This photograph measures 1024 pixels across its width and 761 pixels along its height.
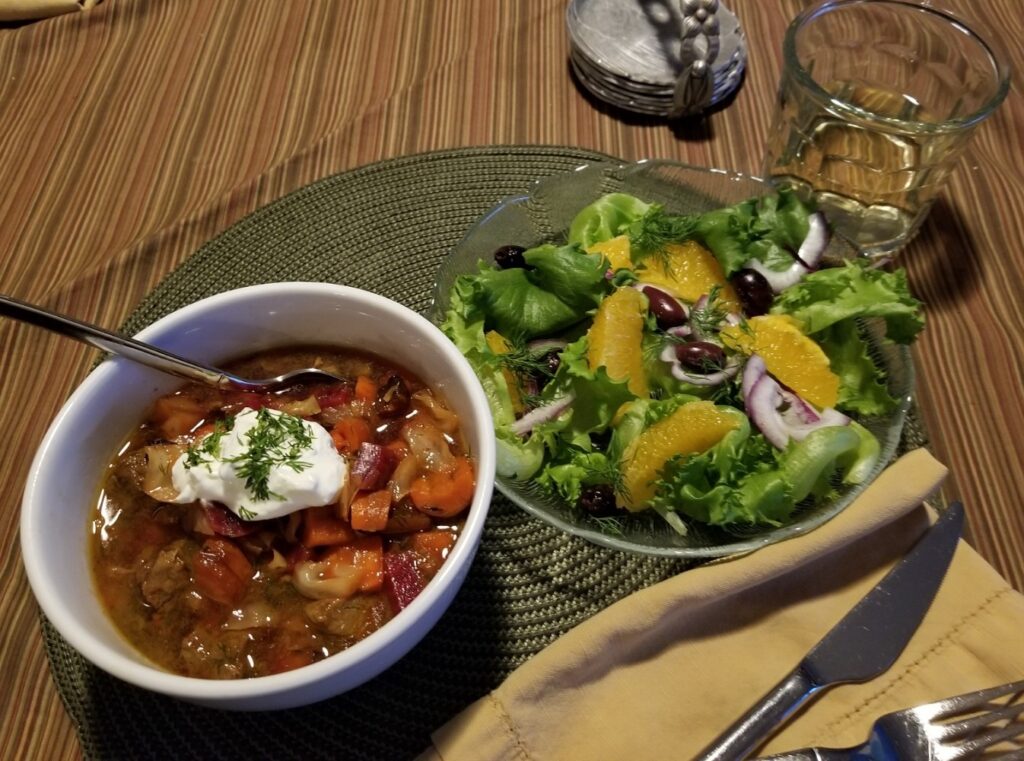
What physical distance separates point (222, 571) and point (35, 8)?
2.21 meters

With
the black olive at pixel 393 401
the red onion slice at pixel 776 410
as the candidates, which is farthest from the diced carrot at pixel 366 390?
the red onion slice at pixel 776 410

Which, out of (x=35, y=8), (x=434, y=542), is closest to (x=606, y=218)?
(x=434, y=542)

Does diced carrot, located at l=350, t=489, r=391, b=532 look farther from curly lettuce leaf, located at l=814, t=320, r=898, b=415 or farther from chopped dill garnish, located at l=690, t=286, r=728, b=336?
curly lettuce leaf, located at l=814, t=320, r=898, b=415

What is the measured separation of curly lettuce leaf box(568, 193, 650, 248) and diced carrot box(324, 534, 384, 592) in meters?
0.89

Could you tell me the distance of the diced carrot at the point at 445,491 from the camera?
1143 mm

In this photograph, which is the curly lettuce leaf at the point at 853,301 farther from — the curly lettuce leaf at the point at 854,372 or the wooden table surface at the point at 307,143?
the wooden table surface at the point at 307,143

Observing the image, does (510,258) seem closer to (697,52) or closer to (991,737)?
(697,52)

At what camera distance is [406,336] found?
4.00ft

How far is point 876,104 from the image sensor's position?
2.05 metres

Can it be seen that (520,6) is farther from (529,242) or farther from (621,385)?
(621,385)

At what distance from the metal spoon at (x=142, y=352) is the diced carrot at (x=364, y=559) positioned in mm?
303

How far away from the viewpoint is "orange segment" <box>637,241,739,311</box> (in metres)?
1.71

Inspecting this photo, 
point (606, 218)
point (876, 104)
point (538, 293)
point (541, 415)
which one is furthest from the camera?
point (876, 104)

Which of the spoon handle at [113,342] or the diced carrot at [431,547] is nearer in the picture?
the spoon handle at [113,342]
